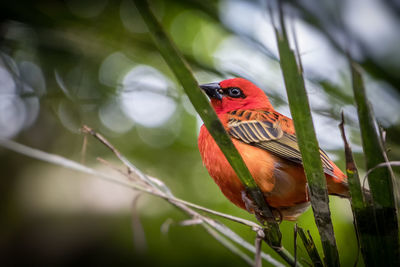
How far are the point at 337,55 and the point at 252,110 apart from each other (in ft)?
2.55

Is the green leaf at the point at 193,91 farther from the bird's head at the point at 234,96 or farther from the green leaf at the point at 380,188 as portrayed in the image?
the bird's head at the point at 234,96

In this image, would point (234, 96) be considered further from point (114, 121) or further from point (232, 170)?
point (114, 121)

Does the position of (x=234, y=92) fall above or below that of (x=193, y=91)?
below

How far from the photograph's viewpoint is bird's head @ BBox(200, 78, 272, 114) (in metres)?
2.52

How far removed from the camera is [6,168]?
5.13 m

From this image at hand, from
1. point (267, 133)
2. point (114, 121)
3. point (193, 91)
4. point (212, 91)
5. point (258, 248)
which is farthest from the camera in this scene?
point (114, 121)

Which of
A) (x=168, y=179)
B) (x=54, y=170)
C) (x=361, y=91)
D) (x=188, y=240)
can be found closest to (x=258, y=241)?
(x=361, y=91)

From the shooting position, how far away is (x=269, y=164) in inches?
75.9

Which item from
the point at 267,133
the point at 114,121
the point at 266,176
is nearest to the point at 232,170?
the point at 266,176

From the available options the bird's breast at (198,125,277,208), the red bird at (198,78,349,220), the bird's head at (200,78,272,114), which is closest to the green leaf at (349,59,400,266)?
the red bird at (198,78,349,220)

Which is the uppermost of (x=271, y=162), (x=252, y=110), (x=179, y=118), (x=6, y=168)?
(x=252, y=110)

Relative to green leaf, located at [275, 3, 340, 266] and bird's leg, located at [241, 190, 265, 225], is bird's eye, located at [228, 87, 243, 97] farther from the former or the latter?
green leaf, located at [275, 3, 340, 266]

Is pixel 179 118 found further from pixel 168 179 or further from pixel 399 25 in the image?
pixel 399 25

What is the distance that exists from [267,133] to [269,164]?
0.81 ft
